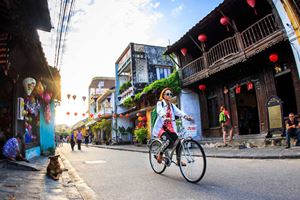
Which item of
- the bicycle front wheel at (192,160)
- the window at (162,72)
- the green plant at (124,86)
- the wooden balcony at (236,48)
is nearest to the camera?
the bicycle front wheel at (192,160)

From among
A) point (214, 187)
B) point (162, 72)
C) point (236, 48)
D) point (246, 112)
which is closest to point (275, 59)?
point (236, 48)

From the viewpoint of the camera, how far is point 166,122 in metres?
5.50

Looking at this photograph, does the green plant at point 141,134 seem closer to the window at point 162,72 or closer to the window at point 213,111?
the window at point 213,111

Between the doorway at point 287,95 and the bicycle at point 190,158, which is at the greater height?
the doorway at point 287,95

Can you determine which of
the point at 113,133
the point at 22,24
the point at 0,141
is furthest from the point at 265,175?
the point at 113,133

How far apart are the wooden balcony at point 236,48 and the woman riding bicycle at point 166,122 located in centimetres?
653

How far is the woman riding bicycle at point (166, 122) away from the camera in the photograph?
5.44 metres

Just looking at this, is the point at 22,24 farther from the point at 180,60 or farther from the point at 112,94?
the point at 112,94

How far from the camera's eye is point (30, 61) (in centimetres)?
891

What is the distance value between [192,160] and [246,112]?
460 inches

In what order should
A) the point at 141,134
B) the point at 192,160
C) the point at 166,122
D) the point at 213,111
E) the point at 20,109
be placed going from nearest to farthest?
the point at 192,160, the point at 166,122, the point at 20,109, the point at 213,111, the point at 141,134

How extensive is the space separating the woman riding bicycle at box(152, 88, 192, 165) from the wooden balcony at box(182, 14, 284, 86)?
653cm

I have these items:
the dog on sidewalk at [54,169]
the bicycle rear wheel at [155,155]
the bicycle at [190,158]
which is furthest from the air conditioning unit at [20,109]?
the bicycle at [190,158]

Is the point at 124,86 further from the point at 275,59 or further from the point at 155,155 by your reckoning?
the point at 155,155
